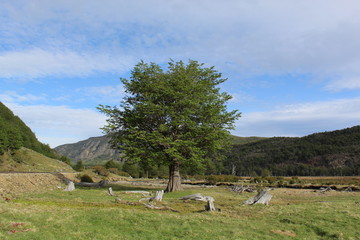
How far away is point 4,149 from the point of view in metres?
75.1

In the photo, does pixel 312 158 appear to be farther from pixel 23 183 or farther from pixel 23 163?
pixel 23 183

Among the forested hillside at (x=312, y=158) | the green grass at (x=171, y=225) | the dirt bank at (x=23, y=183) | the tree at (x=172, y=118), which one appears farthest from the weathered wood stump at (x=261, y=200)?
the forested hillside at (x=312, y=158)

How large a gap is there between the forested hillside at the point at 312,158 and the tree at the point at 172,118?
69.9 meters

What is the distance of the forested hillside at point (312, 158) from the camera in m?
111

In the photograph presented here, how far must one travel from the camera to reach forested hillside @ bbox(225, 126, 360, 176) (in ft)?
366

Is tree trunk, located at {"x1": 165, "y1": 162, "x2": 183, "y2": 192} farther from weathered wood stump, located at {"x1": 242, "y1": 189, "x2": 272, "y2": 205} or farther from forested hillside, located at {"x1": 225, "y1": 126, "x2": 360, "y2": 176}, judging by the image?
forested hillside, located at {"x1": 225, "y1": 126, "x2": 360, "y2": 176}

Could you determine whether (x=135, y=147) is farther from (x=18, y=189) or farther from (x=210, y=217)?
(x=210, y=217)

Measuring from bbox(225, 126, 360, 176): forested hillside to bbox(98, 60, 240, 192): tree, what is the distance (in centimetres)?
6988

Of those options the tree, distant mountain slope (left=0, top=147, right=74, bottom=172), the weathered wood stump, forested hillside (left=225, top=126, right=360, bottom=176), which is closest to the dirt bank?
the tree

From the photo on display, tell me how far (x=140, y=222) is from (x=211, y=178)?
6763 cm

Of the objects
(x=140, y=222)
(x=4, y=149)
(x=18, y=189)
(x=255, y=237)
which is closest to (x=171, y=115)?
(x=18, y=189)

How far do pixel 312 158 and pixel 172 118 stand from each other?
11071 cm

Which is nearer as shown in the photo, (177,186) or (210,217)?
(210,217)

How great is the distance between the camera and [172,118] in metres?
39.1
